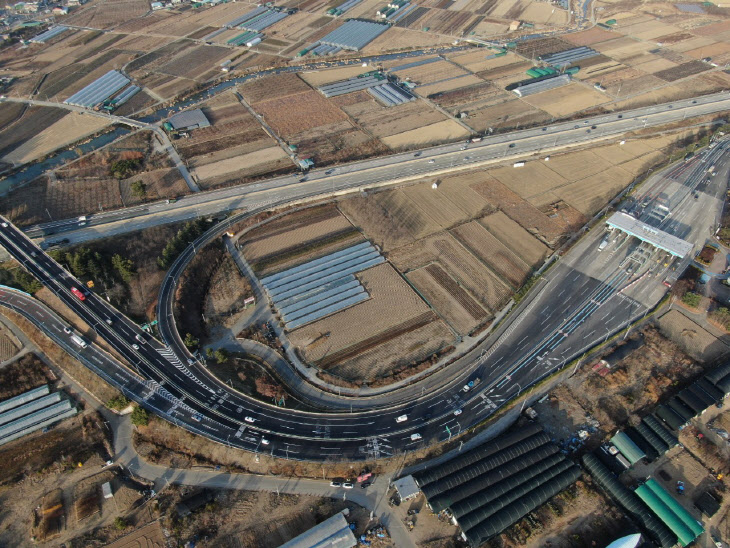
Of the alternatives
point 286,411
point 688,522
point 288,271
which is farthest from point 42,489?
point 688,522

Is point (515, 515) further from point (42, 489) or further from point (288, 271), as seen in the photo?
point (42, 489)

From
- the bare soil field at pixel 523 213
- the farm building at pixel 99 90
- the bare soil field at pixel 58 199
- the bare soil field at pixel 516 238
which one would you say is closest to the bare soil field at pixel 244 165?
the bare soil field at pixel 58 199

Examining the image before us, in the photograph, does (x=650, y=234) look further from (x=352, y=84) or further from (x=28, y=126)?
(x=28, y=126)

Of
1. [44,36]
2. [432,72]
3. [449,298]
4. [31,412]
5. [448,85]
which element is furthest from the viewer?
[44,36]

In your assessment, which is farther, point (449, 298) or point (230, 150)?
point (230, 150)

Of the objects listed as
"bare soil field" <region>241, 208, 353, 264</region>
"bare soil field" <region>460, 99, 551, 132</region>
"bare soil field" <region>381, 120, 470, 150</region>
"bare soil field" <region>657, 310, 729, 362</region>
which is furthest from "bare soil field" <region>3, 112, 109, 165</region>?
"bare soil field" <region>657, 310, 729, 362</region>

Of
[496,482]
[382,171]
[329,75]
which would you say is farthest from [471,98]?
[496,482]

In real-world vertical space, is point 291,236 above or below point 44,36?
below
